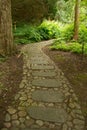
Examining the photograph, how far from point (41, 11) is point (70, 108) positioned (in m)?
13.6

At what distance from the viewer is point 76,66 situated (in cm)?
638

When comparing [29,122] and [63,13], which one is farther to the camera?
[63,13]

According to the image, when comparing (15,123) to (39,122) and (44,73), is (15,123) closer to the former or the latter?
(39,122)

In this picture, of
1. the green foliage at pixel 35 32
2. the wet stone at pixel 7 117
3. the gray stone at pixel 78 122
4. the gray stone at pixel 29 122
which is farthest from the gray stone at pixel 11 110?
the green foliage at pixel 35 32

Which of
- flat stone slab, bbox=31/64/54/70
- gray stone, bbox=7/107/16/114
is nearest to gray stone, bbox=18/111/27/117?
gray stone, bbox=7/107/16/114

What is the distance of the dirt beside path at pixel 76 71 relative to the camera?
14.1ft

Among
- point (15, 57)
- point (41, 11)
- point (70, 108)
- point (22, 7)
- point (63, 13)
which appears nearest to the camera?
point (70, 108)

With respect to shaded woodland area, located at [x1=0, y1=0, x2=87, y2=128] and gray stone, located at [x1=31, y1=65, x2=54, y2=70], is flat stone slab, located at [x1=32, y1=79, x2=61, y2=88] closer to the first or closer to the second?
shaded woodland area, located at [x1=0, y1=0, x2=87, y2=128]

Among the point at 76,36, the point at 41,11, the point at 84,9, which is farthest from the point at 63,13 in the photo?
the point at 76,36

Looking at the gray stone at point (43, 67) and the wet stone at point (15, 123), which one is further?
the gray stone at point (43, 67)

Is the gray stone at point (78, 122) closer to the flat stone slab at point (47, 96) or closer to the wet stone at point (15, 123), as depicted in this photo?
the flat stone slab at point (47, 96)

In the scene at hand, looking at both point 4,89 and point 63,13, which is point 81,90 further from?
point 63,13

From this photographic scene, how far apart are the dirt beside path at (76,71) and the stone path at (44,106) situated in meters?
0.15

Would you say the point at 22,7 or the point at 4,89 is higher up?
the point at 22,7
